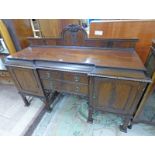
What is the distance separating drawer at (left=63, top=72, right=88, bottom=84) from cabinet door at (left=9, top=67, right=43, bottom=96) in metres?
0.36

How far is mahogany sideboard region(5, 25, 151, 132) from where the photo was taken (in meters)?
0.98

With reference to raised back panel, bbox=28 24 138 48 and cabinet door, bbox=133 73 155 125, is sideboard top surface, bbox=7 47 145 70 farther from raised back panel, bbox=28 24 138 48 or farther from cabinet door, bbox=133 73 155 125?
cabinet door, bbox=133 73 155 125

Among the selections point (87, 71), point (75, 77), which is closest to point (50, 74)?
point (75, 77)

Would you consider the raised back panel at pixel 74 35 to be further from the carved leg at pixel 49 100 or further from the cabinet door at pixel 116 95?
the carved leg at pixel 49 100

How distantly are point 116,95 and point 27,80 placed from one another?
1.01 meters

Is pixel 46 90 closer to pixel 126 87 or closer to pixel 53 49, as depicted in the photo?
pixel 53 49

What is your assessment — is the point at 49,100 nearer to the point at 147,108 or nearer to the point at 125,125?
the point at 125,125

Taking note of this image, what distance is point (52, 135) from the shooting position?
4.53ft

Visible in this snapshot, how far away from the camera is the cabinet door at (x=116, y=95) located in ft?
3.20

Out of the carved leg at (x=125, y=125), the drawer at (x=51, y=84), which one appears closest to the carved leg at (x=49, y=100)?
the drawer at (x=51, y=84)

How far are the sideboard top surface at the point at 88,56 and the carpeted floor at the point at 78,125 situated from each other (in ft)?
2.71
